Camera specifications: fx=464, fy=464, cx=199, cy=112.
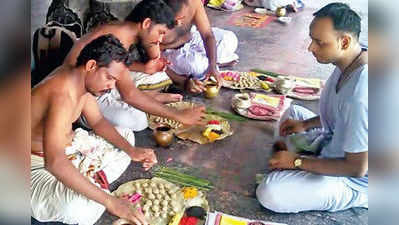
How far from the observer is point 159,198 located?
4.06 feet

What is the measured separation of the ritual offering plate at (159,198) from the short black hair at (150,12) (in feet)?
1.47

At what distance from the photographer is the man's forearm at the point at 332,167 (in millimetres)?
1066

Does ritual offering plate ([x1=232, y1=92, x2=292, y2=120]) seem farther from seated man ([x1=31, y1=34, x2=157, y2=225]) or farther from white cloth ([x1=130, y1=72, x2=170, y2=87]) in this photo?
seated man ([x1=31, y1=34, x2=157, y2=225])

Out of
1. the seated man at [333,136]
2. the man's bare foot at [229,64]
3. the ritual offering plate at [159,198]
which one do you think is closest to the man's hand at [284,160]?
the seated man at [333,136]

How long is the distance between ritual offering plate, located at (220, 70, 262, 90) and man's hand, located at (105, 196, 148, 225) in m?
0.78

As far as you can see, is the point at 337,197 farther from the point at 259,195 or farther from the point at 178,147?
the point at 178,147

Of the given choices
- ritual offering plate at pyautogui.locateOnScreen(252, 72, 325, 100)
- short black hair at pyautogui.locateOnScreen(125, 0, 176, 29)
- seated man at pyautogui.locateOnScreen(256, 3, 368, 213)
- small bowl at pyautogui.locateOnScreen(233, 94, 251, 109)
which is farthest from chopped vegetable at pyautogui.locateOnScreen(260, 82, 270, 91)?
short black hair at pyautogui.locateOnScreen(125, 0, 176, 29)

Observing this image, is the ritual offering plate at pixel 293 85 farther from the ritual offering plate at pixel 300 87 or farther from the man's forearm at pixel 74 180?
the man's forearm at pixel 74 180

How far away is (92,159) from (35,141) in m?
0.23

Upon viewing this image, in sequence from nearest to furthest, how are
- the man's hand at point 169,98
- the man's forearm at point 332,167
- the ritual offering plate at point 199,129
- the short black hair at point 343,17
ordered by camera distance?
the short black hair at point 343,17 < the man's forearm at point 332,167 < the ritual offering plate at point 199,129 < the man's hand at point 169,98

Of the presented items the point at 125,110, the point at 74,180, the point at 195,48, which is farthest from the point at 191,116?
the point at 74,180

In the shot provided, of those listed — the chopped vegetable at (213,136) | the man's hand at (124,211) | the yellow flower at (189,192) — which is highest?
the chopped vegetable at (213,136)

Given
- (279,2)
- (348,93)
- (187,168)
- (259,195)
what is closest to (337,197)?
(259,195)

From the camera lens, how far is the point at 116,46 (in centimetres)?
106
